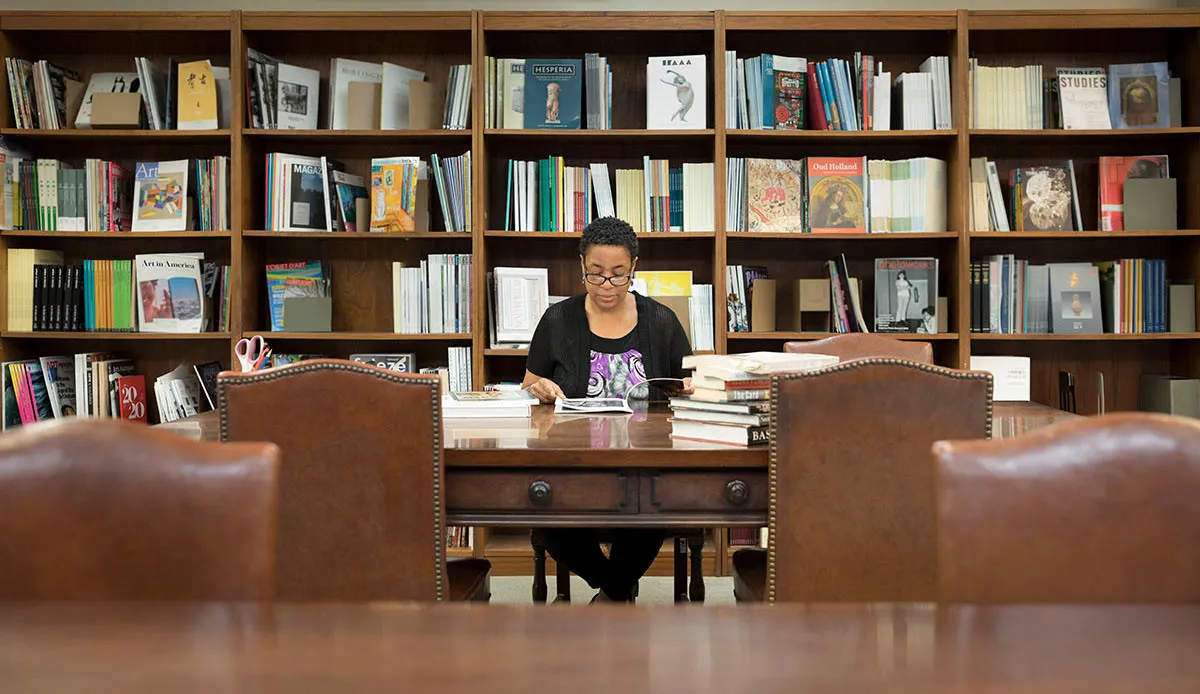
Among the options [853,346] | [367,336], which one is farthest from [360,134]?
[853,346]

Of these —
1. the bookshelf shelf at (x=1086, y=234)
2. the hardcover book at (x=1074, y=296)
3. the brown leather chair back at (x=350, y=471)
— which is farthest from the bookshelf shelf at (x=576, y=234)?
the brown leather chair back at (x=350, y=471)

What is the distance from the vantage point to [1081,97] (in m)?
3.72

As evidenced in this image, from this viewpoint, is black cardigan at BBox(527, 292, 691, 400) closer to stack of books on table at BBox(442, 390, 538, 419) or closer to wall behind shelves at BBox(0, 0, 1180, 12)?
stack of books on table at BBox(442, 390, 538, 419)

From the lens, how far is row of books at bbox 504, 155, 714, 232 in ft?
12.2

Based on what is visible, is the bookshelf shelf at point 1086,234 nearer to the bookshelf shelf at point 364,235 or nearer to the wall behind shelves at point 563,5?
the wall behind shelves at point 563,5

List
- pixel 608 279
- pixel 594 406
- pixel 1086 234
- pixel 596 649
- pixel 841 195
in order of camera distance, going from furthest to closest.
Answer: pixel 841 195 < pixel 1086 234 < pixel 608 279 < pixel 594 406 < pixel 596 649

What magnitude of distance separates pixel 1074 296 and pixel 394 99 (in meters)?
2.86

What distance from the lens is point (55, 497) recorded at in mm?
983

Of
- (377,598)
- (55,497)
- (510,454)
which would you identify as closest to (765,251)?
(510,454)

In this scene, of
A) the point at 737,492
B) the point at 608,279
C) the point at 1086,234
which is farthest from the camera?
the point at 1086,234

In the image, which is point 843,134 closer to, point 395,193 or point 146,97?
point 395,193

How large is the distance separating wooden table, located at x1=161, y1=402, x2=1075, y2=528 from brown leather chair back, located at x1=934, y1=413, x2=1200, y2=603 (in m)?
0.80

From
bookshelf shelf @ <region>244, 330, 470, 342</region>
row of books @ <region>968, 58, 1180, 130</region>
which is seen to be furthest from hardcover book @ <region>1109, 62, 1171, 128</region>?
bookshelf shelf @ <region>244, 330, 470, 342</region>

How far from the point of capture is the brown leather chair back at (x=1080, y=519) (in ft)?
3.22
